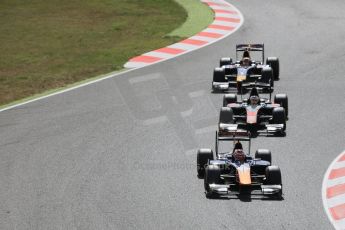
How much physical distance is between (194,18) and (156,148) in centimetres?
1868

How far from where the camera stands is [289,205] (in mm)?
20812

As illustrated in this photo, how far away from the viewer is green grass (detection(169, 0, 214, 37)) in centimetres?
4050

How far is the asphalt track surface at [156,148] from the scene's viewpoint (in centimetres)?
2050

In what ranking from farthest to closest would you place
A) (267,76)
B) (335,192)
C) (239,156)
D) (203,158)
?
(267,76), (203,158), (239,156), (335,192)

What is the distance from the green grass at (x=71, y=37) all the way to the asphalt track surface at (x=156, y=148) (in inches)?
90.7

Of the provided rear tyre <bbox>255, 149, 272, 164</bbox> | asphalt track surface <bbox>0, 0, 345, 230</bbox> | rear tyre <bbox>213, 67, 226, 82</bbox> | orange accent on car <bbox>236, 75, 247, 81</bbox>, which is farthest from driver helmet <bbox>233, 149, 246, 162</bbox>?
rear tyre <bbox>213, 67, 226, 82</bbox>

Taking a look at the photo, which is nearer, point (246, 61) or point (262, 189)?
point (262, 189)

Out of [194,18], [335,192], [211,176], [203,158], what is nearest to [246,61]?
[203,158]

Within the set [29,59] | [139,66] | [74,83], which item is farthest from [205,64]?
[29,59]

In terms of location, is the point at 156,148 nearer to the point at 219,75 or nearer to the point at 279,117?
the point at 279,117

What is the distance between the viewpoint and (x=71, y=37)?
4159 centimetres

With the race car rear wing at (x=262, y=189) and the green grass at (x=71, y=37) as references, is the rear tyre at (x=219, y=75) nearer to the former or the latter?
the green grass at (x=71, y=37)

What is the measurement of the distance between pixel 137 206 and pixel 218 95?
1032 cm

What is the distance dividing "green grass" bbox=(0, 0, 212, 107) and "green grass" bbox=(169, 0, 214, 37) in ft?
0.73
